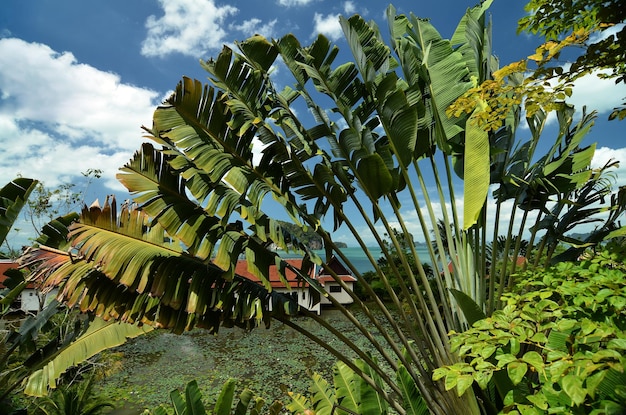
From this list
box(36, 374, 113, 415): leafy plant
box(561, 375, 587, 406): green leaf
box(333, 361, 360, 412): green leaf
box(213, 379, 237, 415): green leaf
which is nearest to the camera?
box(561, 375, 587, 406): green leaf

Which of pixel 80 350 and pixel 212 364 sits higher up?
pixel 80 350

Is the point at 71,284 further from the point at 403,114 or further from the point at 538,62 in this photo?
the point at 538,62

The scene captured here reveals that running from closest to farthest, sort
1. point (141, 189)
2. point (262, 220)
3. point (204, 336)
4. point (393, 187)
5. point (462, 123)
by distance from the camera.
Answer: point (141, 189)
point (262, 220)
point (393, 187)
point (462, 123)
point (204, 336)

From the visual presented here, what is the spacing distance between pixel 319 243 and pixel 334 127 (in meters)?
1.21

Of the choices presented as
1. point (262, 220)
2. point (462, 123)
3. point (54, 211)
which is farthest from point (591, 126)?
point (54, 211)

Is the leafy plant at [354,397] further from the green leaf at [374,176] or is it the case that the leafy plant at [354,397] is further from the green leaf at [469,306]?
the green leaf at [374,176]

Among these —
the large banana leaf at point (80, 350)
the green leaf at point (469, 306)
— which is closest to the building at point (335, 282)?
the large banana leaf at point (80, 350)

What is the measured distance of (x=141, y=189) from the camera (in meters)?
2.74

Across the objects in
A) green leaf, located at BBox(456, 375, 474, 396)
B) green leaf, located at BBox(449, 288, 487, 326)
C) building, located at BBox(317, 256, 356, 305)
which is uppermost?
building, located at BBox(317, 256, 356, 305)

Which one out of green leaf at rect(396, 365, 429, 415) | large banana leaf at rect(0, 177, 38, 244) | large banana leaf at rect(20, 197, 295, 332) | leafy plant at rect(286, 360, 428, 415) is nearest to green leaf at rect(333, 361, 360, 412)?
leafy plant at rect(286, 360, 428, 415)

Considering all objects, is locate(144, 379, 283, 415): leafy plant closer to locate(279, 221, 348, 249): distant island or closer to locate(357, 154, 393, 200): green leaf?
locate(279, 221, 348, 249): distant island

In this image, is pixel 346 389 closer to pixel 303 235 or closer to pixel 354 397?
pixel 354 397

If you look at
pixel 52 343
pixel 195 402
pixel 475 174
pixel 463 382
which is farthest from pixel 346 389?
pixel 52 343

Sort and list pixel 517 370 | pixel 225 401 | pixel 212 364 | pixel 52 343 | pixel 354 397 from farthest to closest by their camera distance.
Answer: pixel 212 364 < pixel 52 343 < pixel 354 397 < pixel 225 401 < pixel 517 370
